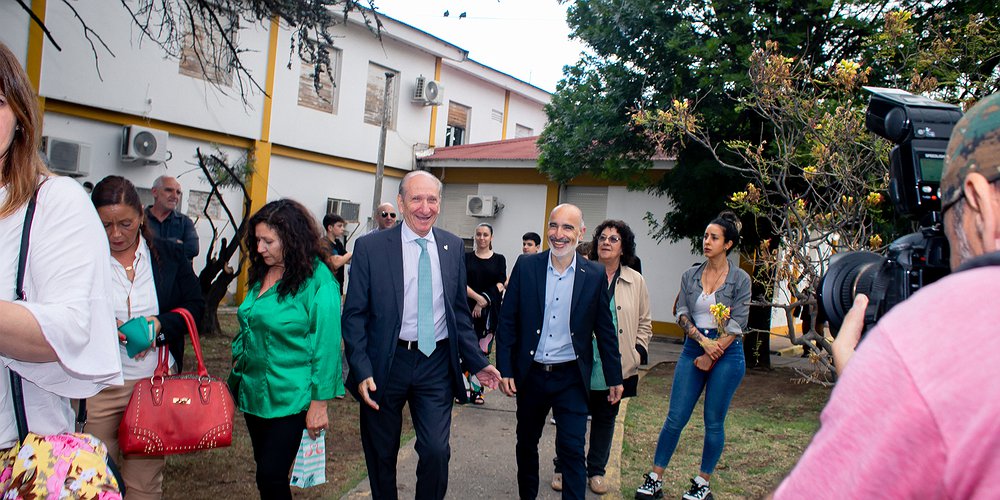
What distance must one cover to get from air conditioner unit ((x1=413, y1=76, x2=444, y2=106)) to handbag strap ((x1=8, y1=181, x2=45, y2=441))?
17.5 m

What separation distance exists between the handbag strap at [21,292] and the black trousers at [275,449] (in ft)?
6.53

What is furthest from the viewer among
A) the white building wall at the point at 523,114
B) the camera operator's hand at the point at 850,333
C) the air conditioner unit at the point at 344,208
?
the white building wall at the point at 523,114

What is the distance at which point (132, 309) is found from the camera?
12.1ft

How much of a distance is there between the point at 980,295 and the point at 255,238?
3743mm

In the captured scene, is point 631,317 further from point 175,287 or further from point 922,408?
point 922,408

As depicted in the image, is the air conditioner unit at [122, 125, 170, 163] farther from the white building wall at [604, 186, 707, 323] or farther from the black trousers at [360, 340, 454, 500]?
the black trousers at [360, 340, 454, 500]

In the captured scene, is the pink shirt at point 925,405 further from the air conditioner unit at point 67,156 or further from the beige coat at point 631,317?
the air conditioner unit at point 67,156

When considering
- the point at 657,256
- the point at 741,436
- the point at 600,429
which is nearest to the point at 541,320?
the point at 600,429

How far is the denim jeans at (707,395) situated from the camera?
5.24m

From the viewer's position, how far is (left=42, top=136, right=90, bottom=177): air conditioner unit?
474 inches

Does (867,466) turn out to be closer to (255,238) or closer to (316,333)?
(316,333)

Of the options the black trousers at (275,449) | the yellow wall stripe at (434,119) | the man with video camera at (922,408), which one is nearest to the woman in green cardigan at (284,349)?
the black trousers at (275,449)

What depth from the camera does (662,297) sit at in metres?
16.2

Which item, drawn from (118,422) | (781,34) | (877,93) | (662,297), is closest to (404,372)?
(118,422)
